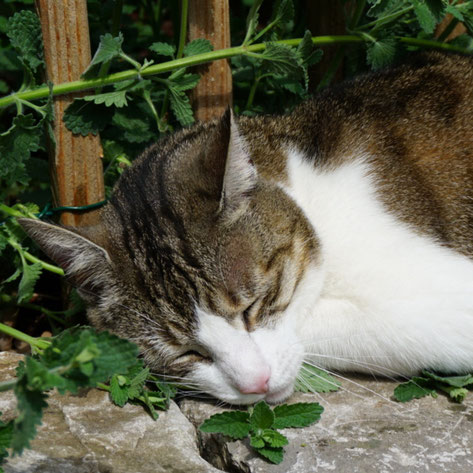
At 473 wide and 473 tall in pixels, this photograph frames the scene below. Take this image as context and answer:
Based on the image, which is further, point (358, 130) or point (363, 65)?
point (363, 65)

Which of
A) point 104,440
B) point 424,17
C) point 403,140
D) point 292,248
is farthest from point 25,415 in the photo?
point 424,17

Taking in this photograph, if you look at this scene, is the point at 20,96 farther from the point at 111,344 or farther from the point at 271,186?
the point at 111,344

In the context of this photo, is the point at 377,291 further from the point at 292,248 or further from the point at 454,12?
the point at 454,12

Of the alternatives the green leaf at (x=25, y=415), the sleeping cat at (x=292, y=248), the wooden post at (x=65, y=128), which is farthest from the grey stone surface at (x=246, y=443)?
the wooden post at (x=65, y=128)

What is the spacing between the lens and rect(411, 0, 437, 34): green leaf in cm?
326

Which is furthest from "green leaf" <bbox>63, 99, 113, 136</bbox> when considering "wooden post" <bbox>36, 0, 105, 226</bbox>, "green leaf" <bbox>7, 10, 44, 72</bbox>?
"green leaf" <bbox>7, 10, 44, 72</bbox>

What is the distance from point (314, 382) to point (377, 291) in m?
0.46

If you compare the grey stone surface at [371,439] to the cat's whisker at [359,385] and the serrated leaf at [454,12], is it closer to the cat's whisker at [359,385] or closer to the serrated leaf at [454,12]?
the cat's whisker at [359,385]

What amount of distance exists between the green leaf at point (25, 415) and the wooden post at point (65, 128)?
1.65 metres

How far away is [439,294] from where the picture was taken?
2754mm

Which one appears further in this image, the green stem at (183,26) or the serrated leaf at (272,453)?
the green stem at (183,26)

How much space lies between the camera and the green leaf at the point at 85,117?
10.6ft

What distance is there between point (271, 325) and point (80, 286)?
826 millimetres

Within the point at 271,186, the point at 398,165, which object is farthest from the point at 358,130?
the point at 271,186
